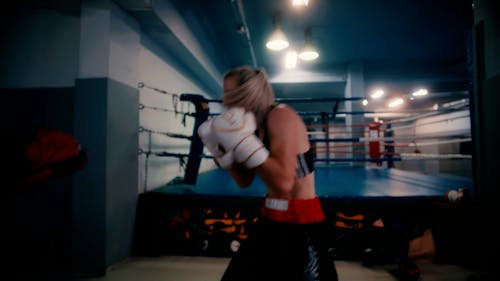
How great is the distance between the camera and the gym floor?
1.84 meters

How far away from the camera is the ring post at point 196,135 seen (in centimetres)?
278

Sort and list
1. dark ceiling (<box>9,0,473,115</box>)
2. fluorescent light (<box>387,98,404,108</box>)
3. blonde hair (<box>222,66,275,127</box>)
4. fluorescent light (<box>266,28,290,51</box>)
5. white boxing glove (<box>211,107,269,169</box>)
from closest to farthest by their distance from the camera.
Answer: white boxing glove (<box>211,107,269,169</box>), blonde hair (<box>222,66,275,127</box>), dark ceiling (<box>9,0,473,115</box>), fluorescent light (<box>266,28,290,51</box>), fluorescent light (<box>387,98,404,108</box>)

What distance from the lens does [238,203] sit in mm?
2219

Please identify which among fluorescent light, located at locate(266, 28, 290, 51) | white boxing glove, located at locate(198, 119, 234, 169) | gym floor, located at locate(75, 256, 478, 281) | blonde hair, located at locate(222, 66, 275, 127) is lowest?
gym floor, located at locate(75, 256, 478, 281)

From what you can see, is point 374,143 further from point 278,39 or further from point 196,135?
point 196,135

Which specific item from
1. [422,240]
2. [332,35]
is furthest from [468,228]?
[332,35]

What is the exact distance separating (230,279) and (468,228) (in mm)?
1989

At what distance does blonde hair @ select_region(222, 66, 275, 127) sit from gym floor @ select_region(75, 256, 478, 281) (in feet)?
4.70

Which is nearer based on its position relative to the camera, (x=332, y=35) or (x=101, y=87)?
(x=101, y=87)

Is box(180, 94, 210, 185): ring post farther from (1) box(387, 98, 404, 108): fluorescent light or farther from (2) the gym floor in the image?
(1) box(387, 98, 404, 108): fluorescent light

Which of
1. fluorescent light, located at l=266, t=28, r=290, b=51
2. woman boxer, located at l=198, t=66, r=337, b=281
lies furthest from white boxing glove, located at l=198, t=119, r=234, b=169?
fluorescent light, located at l=266, t=28, r=290, b=51

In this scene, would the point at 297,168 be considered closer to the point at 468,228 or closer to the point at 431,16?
the point at 468,228

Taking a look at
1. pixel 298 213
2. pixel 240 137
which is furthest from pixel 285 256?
pixel 240 137

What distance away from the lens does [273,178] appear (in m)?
0.89
